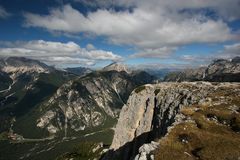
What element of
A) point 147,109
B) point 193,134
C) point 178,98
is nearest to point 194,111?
point 193,134

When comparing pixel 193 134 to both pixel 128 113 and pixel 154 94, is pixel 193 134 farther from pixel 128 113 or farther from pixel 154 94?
pixel 128 113

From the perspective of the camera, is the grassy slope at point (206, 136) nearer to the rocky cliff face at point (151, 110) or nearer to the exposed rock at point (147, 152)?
the exposed rock at point (147, 152)

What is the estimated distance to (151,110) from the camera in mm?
127062

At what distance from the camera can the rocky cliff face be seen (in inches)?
3957

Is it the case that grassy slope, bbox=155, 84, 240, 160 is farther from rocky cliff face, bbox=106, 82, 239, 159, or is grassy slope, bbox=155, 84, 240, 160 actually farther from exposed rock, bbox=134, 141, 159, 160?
rocky cliff face, bbox=106, 82, 239, 159

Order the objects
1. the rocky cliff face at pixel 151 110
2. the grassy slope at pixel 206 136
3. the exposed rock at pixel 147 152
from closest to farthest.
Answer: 1. the exposed rock at pixel 147 152
2. the grassy slope at pixel 206 136
3. the rocky cliff face at pixel 151 110

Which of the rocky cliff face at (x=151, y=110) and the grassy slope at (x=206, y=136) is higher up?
the grassy slope at (x=206, y=136)

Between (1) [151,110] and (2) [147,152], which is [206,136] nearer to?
(2) [147,152]

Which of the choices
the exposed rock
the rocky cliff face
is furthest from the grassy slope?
the rocky cliff face

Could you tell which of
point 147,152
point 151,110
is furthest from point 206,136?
point 151,110

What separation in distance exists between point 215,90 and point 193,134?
52729 millimetres

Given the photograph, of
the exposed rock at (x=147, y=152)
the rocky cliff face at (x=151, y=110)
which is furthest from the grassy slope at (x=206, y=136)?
the rocky cliff face at (x=151, y=110)

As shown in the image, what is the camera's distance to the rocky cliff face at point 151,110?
100 metres

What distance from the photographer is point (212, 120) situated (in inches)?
2739
